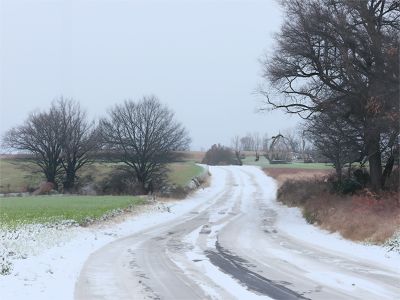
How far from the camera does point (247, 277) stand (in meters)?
10.3

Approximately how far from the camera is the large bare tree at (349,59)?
2164 centimetres

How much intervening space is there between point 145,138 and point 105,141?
5.75 meters

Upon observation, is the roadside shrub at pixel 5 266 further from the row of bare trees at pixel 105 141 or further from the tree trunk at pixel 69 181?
the tree trunk at pixel 69 181

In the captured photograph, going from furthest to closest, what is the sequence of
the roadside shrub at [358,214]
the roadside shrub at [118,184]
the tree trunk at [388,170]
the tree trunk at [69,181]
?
the tree trunk at [69,181], the roadside shrub at [118,184], the tree trunk at [388,170], the roadside shrub at [358,214]

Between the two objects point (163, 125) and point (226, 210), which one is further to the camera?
point (163, 125)

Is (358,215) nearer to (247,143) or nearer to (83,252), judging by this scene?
(83,252)

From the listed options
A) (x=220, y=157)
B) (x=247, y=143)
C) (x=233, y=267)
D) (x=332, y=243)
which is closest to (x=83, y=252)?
(x=233, y=267)

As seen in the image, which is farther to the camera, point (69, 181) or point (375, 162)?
point (69, 181)

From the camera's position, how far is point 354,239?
652 inches

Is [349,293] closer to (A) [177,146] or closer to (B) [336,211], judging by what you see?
(B) [336,211]

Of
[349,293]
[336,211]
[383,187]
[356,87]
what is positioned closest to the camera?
[349,293]

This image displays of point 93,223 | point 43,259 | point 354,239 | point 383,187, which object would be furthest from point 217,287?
point 383,187

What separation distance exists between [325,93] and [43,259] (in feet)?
64.9

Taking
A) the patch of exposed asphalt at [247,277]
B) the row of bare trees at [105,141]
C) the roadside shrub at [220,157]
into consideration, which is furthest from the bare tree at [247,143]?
the patch of exposed asphalt at [247,277]
